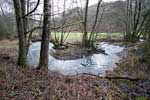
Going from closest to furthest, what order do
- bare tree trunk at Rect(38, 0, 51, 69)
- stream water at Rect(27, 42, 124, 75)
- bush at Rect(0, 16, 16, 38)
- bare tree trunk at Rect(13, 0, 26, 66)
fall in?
bare tree trunk at Rect(38, 0, 51, 69)
bare tree trunk at Rect(13, 0, 26, 66)
stream water at Rect(27, 42, 124, 75)
bush at Rect(0, 16, 16, 38)

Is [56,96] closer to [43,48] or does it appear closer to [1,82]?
[1,82]

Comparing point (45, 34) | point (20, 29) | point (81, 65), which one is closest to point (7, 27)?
point (81, 65)

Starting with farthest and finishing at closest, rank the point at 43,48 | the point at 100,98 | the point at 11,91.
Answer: the point at 43,48 < the point at 100,98 < the point at 11,91

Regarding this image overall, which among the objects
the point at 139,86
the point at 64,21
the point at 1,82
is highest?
the point at 64,21

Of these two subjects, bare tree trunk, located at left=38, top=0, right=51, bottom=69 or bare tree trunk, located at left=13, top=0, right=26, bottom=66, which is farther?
bare tree trunk, located at left=13, top=0, right=26, bottom=66

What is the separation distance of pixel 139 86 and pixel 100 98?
238 centimetres

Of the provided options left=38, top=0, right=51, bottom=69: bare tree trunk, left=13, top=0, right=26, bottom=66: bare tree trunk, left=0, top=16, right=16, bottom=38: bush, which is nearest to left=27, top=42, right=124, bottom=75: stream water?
left=38, top=0, right=51, bottom=69: bare tree trunk

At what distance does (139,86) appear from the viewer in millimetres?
6895

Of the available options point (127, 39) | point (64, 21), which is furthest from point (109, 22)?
Result: point (64, 21)

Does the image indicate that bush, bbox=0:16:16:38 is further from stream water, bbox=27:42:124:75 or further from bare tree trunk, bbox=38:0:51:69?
bare tree trunk, bbox=38:0:51:69

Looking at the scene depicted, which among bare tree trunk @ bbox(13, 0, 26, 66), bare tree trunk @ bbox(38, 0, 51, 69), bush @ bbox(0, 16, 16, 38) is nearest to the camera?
bare tree trunk @ bbox(38, 0, 51, 69)

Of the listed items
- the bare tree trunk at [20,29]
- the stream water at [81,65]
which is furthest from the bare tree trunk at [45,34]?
the stream water at [81,65]

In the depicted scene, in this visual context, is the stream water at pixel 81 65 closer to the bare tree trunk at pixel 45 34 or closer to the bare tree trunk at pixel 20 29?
the bare tree trunk at pixel 45 34

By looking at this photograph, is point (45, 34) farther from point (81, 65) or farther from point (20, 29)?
point (81, 65)
